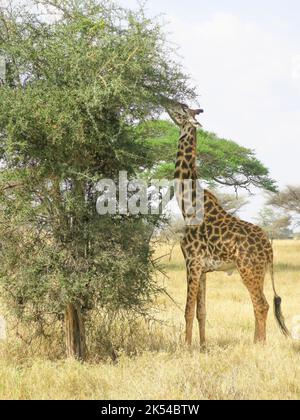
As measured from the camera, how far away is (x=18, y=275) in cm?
777

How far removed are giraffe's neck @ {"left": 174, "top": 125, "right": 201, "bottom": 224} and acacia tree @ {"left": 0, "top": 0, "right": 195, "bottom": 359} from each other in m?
0.45

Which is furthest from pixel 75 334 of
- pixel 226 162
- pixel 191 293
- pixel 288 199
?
pixel 288 199

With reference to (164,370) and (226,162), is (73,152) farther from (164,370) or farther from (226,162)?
(226,162)

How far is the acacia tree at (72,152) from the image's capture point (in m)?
7.43

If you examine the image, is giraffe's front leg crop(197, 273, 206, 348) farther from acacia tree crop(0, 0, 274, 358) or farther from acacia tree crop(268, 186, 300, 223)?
acacia tree crop(268, 186, 300, 223)

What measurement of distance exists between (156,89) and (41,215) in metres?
1.86

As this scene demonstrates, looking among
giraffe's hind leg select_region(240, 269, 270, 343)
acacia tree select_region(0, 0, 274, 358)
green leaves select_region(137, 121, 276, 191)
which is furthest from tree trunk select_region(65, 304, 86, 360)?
green leaves select_region(137, 121, 276, 191)

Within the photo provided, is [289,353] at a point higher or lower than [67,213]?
lower

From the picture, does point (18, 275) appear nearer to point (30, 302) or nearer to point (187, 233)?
point (30, 302)

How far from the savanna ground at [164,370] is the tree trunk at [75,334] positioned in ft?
0.75

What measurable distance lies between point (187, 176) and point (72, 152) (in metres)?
1.45

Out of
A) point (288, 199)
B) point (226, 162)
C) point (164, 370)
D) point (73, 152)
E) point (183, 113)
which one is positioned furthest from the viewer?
point (288, 199)

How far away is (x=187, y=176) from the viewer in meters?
8.38

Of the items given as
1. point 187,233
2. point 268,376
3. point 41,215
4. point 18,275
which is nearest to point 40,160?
point 41,215
